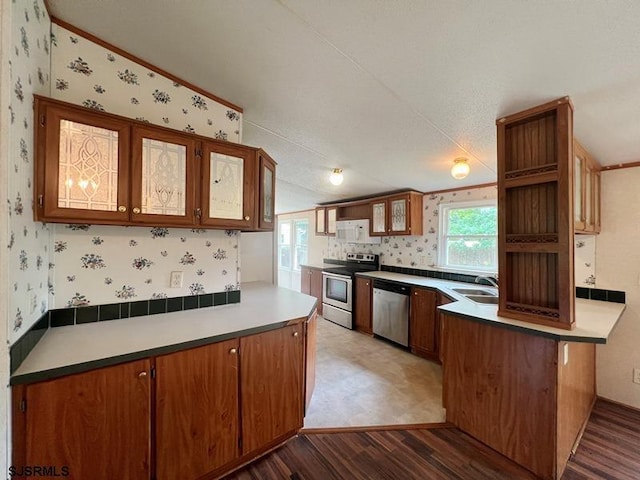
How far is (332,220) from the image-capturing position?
5.32m

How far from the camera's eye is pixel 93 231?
1.68 metres

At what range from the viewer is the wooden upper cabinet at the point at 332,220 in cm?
524

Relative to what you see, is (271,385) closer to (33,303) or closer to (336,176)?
(33,303)

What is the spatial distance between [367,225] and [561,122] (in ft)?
9.83

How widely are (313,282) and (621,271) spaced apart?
4154 mm

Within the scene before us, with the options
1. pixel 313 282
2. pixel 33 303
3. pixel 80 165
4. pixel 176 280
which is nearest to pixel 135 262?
pixel 176 280

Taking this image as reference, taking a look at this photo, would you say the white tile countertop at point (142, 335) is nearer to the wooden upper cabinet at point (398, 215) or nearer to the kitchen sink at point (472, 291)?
A: the kitchen sink at point (472, 291)

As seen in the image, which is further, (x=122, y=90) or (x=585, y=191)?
(x=585, y=191)

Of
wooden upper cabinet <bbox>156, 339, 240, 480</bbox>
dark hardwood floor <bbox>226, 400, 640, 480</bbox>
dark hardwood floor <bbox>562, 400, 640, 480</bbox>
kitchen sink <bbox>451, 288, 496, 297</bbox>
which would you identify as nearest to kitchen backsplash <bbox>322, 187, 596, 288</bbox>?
kitchen sink <bbox>451, 288, 496, 297</bbox>

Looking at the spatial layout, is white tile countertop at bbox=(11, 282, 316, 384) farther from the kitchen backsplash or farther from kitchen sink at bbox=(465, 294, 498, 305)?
the kitchen backsplash

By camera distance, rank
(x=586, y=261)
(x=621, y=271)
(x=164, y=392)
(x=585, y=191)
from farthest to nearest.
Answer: (x=586, y=261)
(x=621, y=271)
(x=585, y=191)
(x=164, y=392)

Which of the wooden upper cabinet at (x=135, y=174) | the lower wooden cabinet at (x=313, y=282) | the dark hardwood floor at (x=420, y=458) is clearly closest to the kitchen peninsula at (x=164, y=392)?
the dark hardwood floor at (x=420, y=458)

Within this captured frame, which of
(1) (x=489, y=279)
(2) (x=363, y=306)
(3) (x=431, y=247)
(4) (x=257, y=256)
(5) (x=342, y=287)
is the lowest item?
(2) (x=363, y=306)

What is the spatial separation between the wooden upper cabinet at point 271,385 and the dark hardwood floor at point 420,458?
0.16 meters
